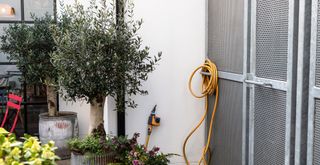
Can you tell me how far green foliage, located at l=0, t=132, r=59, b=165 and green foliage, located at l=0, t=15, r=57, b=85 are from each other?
358 centimetres

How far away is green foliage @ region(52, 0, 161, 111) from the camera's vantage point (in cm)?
371

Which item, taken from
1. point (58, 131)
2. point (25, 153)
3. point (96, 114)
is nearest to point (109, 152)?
point (96, 114)

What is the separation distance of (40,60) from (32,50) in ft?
0.50

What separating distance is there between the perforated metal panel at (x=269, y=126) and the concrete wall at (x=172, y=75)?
1324 millimetres

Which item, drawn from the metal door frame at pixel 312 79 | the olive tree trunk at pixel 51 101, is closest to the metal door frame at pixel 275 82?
the metal door frame at pixel 312 79

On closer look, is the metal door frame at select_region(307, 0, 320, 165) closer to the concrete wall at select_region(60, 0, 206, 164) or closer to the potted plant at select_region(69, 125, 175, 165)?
the potted plant at select_region(69, 125, 175, 165)

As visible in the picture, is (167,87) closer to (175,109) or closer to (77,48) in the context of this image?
(175,109)

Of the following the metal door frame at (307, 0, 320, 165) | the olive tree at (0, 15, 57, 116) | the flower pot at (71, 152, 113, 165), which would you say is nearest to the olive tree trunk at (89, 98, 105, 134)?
the flower pot at (71, 152, 113, 165)

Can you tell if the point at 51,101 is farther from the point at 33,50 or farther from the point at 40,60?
the point at 33,50

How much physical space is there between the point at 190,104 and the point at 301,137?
199cm

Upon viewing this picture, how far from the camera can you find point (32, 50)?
5055 millimetres

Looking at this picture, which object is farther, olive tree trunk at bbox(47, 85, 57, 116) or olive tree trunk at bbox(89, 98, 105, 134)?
olive tree trunk at bbox(47, 85, 57, 116)

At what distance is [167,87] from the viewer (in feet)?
14.8

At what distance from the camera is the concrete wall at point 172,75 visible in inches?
175
